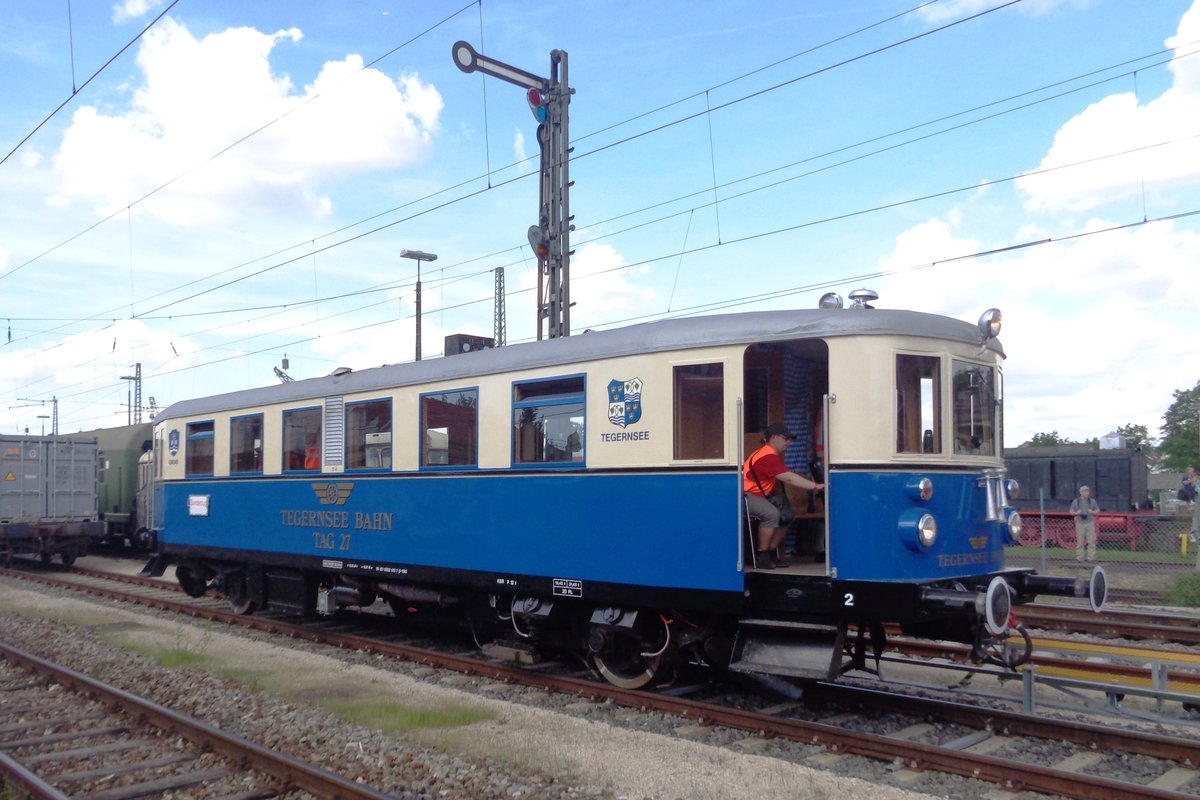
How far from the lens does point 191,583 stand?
14633 millimetres

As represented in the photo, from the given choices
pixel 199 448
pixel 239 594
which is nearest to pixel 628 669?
pixel 239 594

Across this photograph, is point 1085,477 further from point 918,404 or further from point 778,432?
point 778,432

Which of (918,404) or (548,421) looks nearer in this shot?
(918,404)

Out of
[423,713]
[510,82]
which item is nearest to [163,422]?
[510,82]

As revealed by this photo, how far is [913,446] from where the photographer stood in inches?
287

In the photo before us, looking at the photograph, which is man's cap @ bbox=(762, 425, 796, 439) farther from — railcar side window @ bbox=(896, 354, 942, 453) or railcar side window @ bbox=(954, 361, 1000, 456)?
railcar side window @ bbox=(954, 361, 1000, 456)

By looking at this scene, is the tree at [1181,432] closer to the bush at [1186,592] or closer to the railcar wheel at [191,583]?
the bush at [1186,592]

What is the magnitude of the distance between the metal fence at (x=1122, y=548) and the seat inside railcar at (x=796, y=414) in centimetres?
1100

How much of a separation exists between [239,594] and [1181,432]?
62.0 metres

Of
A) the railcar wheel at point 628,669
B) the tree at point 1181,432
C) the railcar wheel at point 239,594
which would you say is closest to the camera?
the railcar wheel at point 628,669

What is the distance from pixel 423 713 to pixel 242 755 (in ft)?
5.21

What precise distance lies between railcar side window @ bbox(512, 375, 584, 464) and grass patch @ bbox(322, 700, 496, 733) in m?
2.22

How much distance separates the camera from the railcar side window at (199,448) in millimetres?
13492

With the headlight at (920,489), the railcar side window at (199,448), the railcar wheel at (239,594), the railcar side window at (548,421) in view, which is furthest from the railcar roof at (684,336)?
the railcar wheel at (239,594)
